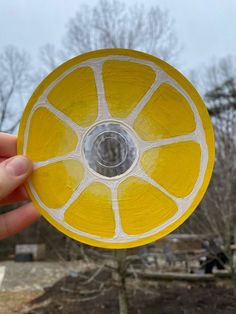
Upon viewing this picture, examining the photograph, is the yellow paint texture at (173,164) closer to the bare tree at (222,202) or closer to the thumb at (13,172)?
the thumb at (13,172)

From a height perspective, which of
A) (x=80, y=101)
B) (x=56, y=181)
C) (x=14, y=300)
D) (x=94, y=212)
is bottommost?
(x=14, y=300)

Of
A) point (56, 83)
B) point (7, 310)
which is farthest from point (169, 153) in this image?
point (7, 310)

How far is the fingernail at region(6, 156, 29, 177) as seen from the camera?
1.35 meters

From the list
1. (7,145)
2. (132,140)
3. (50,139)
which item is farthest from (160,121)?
(7,145)

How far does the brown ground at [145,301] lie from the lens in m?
5.85

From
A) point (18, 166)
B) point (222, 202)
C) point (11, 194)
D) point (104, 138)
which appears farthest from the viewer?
point (222, 202)

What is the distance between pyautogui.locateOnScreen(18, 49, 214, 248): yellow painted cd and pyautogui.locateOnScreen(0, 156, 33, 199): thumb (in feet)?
0.12

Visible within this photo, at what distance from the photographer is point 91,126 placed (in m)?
1.41

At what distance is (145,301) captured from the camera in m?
6.31

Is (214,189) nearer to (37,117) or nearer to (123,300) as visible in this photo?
(123,300)

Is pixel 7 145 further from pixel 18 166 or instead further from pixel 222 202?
pixel 222 202

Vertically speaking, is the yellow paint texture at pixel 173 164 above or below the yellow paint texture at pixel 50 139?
below

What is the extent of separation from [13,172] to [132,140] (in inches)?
16.2

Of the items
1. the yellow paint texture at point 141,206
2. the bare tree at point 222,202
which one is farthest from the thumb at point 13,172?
the bare tree at point 222,202
